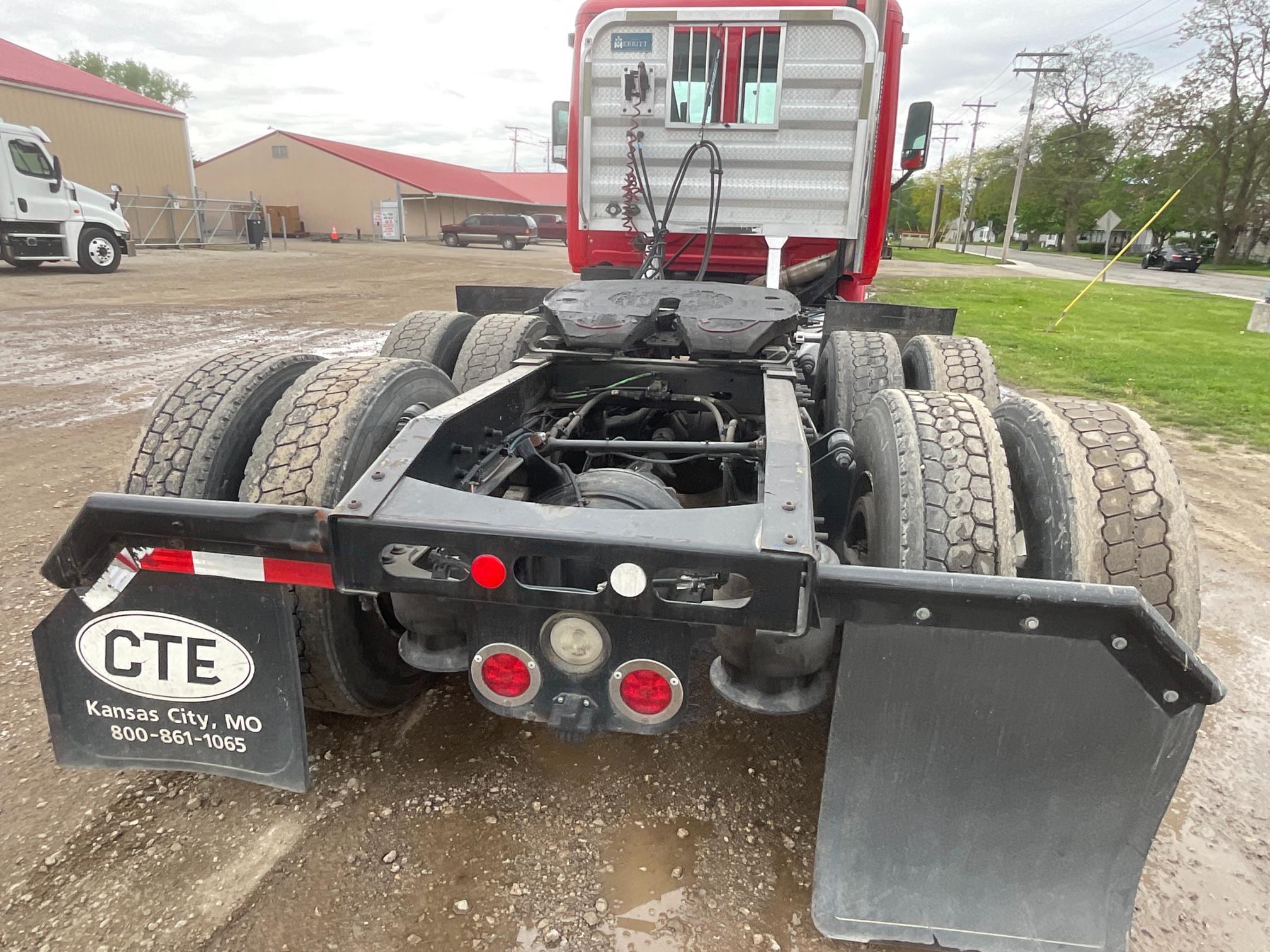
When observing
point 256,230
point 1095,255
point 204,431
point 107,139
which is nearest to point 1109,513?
point 204,431

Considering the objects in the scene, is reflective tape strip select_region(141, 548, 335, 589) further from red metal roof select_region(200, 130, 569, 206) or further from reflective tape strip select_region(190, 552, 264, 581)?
red metal roof select_region(200, 130, 569, 206)

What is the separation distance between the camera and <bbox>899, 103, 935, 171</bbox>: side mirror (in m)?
5.68

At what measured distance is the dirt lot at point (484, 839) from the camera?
1.87 metres

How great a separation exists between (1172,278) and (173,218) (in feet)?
129

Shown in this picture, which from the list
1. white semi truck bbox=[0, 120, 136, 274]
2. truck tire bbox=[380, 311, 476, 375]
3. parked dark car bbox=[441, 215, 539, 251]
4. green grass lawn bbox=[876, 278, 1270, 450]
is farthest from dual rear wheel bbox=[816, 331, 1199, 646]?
parked dark car bbox=[441, 215, 539, 251]

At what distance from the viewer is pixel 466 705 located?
273cm

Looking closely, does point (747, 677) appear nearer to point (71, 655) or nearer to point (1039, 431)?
point (1039, 431)

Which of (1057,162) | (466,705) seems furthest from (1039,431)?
(1057,162)

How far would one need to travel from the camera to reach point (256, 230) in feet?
98.4

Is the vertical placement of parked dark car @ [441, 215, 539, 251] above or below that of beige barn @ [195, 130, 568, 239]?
below

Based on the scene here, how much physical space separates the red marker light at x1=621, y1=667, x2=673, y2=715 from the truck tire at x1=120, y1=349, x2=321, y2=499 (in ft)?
4.23

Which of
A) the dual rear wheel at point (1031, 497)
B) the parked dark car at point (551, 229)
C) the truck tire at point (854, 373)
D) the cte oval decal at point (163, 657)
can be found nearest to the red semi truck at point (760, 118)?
the truck tire at point (854, 373)

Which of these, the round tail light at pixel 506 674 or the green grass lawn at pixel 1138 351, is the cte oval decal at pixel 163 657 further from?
the green grass lawn at pixel 1138 351

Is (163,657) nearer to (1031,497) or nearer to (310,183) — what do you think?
(1031,497)
